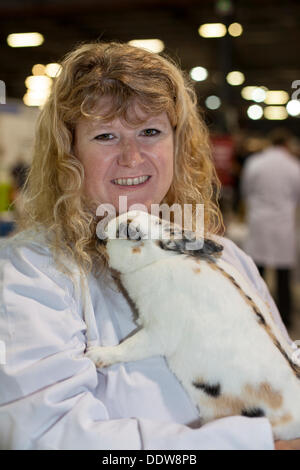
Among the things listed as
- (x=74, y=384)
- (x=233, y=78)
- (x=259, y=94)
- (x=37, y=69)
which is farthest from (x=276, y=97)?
(x=74, y=384)

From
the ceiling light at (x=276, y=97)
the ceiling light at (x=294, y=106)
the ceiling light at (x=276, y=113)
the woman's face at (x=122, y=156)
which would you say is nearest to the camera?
the woman's face at (x=122, y=156)

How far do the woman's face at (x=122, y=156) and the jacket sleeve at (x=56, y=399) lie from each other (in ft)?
1.06

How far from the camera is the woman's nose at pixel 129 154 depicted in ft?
4.09

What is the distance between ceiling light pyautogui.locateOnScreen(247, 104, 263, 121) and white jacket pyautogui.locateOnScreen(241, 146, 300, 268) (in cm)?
900

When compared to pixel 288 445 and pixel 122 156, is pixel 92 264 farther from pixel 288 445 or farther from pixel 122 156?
pixel 288 445

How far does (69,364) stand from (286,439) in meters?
0.46

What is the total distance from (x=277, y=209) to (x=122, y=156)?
3.70 metres

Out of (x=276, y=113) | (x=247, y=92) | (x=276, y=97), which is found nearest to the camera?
(x=247, y=92)

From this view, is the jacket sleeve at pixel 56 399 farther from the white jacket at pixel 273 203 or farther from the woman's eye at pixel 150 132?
the white jacket at pixel 273 203

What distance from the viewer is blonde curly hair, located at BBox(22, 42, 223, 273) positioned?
1188 mm

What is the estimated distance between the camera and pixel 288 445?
0.98 meters

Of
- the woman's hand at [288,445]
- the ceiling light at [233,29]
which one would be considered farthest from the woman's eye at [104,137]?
the ceiling light at [233,29]

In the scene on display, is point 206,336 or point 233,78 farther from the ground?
point 233,78

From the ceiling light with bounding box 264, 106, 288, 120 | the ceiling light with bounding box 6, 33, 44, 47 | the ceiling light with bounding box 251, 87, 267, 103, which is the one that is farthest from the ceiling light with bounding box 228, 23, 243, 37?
the ceiling light with bounding box 264, 106, 288, 120
